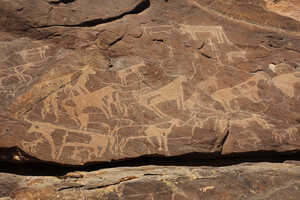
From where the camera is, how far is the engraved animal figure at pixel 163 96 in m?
3.11

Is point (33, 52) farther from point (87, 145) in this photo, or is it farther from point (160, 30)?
point (160, 30)

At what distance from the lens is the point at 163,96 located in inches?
126

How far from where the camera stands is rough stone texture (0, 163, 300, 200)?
274 cm

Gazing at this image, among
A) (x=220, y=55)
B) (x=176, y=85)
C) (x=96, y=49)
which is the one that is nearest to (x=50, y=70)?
(x=96, y=49)

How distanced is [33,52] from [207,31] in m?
1.91

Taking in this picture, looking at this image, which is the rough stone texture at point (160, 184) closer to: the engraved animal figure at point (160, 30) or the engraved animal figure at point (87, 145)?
the engraved animal figure at point (87, 145)

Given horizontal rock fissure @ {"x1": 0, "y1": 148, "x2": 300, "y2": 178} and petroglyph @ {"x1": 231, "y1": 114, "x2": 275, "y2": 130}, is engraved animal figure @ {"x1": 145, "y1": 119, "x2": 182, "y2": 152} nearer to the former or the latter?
horizontal rock fissure @ {"x1": 0, "y1": 148, "x2": 300, "y2": 178}

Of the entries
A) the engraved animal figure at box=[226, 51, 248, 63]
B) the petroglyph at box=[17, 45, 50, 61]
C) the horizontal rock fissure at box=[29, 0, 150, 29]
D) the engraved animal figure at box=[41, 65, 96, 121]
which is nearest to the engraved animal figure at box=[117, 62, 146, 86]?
the engraved animal figure at box=[41, 65, 96, 121]

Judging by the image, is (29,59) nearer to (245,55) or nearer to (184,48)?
(184,48)

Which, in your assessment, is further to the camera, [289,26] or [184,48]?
[289,26]

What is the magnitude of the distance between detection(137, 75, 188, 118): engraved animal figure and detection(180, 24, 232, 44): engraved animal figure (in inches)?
27.0

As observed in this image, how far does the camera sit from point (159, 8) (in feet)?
12.6

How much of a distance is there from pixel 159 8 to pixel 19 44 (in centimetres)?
160

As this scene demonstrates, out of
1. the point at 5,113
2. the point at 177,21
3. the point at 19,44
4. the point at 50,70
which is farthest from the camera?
the point at 177,21
